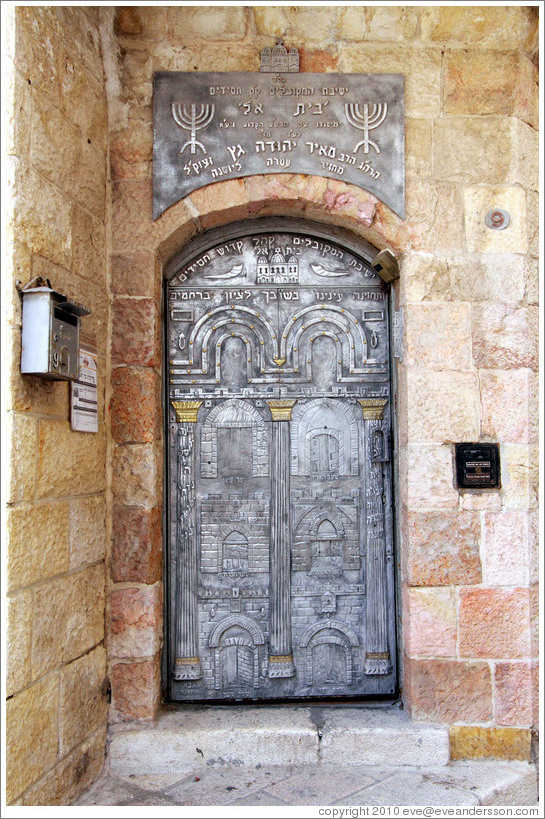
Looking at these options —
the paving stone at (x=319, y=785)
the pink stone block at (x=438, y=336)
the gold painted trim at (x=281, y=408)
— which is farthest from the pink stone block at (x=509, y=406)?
the paving stone at (x=319, y=785)

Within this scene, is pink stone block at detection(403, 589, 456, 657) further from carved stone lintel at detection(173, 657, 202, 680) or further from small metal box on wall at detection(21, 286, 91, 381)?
small metal box on wall at detection(21, 286, 91, 381)

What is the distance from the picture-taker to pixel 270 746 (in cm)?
271

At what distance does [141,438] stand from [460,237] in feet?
5.42

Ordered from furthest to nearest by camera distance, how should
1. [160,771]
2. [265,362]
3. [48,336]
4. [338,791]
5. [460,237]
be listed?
[265,362]
[460,237]
[160,771]
[338,791]
[48,336]

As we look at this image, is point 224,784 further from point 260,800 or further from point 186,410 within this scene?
point 186,410

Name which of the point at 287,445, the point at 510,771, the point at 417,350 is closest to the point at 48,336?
the point at 287,445

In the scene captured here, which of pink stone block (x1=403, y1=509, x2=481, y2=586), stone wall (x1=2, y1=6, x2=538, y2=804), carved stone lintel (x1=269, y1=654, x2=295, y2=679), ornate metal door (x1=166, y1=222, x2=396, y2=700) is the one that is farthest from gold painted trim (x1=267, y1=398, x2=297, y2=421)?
carved stone lintel (x1=269, y1=654, x2=295, y2=679)

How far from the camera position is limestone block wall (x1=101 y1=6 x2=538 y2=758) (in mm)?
2746

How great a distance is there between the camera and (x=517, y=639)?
8.98ft

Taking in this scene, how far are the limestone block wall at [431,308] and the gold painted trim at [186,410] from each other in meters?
0.13

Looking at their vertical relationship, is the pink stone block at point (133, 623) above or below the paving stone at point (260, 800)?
above

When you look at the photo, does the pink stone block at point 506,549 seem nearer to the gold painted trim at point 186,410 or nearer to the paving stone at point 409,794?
the paving stone at point 409,794

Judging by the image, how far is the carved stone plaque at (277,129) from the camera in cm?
286

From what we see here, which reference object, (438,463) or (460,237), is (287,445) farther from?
(460,237)
